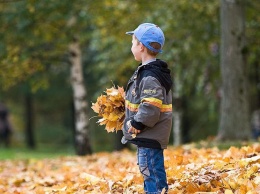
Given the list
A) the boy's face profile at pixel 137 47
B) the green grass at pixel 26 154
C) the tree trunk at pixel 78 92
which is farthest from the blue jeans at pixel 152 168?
the green grass at pixel 26 154

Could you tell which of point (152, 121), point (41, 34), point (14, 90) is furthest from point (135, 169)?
point (14, 90)

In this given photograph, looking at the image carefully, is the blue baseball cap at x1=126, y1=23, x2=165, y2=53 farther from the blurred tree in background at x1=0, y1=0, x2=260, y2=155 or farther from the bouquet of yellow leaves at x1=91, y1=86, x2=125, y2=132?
the blurred tree in background at x1=0, y1=0, x2=260, y2=155

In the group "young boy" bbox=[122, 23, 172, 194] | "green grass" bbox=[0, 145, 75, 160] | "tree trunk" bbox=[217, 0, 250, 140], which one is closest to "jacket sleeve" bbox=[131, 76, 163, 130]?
"young boy" bbox=[122, 23, 172, 194]

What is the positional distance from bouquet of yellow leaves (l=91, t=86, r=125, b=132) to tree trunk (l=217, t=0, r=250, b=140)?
6.00 metres

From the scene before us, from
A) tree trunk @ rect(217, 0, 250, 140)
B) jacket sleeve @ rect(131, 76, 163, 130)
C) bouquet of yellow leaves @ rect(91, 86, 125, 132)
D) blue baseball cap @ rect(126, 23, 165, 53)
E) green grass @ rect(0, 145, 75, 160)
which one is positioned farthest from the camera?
green grass @ rect(0, 145, 75, 160)

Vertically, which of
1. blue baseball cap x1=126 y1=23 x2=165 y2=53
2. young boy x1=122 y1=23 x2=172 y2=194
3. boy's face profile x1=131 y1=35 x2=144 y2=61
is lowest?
young boy x1=122 y1=23 x2=172 y2=194

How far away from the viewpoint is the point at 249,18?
44.4ft

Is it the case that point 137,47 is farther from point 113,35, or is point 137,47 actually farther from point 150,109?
point 113,35

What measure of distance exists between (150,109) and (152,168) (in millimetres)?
517

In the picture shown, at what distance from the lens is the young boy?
437cm

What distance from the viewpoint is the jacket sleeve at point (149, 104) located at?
14.3ft

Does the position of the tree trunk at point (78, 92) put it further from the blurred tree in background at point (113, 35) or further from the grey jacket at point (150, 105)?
the grey jacket at point (150, 105)

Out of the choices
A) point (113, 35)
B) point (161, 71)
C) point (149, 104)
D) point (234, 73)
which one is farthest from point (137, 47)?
point (113, 35)

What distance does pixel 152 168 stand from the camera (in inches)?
177
